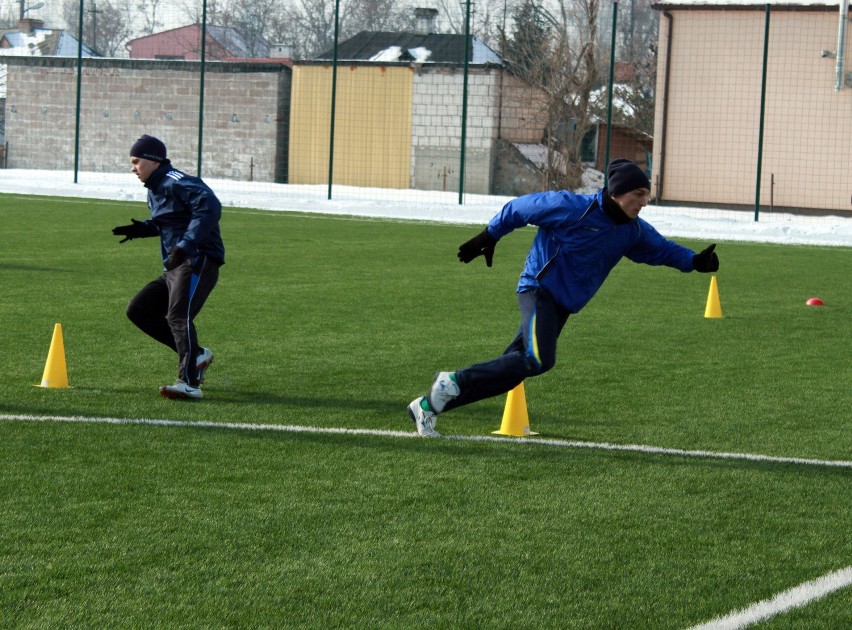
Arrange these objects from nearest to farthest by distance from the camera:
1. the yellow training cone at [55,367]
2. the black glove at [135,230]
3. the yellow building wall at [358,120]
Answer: the yellow training cone at [55,367], the black glove at [135,230], the yellow building wall at [358,120]

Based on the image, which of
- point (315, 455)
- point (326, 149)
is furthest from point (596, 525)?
point (326, 149)

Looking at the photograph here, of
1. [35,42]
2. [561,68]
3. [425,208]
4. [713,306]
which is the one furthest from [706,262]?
[35,42]

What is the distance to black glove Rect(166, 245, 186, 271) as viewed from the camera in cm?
870

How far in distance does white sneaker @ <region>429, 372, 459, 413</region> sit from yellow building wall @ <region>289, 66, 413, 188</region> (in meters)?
33.1

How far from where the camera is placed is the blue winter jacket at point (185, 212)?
343 inches

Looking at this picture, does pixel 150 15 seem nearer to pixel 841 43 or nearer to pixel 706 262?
pixel 841 43

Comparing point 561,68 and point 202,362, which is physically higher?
point 561,68

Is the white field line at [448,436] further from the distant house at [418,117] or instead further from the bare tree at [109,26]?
the bare tree at [109,26]

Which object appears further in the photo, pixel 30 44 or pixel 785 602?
pixel 30 44

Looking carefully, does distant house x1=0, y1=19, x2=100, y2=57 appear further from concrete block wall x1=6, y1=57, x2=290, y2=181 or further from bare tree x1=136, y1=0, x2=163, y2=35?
bare tree x1=136, y1=0, x2=163, y2=35

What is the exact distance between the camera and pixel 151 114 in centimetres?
4556

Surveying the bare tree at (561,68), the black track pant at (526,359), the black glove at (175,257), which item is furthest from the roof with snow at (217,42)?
the black track pant at (526,359)

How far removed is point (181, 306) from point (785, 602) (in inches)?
197

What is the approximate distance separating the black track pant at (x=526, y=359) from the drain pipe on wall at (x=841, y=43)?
2795 centimetres
